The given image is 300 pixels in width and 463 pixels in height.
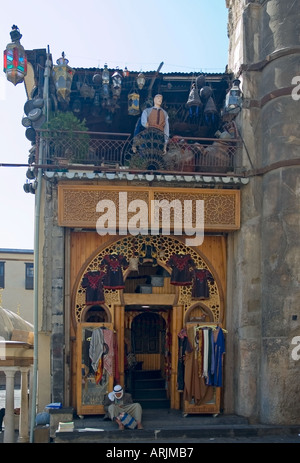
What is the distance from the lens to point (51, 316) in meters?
11.8

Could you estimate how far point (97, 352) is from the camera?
11.8 metres

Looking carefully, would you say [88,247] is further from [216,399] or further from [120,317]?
[216,399]

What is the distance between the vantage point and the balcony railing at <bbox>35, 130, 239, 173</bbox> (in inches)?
475

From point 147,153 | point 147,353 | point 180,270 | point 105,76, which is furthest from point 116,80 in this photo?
point 147,353

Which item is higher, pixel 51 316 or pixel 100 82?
pixel 100 82

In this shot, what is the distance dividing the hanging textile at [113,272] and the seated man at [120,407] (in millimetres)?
1865

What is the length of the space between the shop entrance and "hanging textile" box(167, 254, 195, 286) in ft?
4.15

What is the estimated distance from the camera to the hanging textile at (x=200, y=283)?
1234 cm

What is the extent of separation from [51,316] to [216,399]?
341 cm

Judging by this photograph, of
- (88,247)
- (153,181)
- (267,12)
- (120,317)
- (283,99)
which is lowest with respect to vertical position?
(120,317)

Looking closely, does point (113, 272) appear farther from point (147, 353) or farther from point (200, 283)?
point (147, 353)

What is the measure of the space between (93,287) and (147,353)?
416cm
